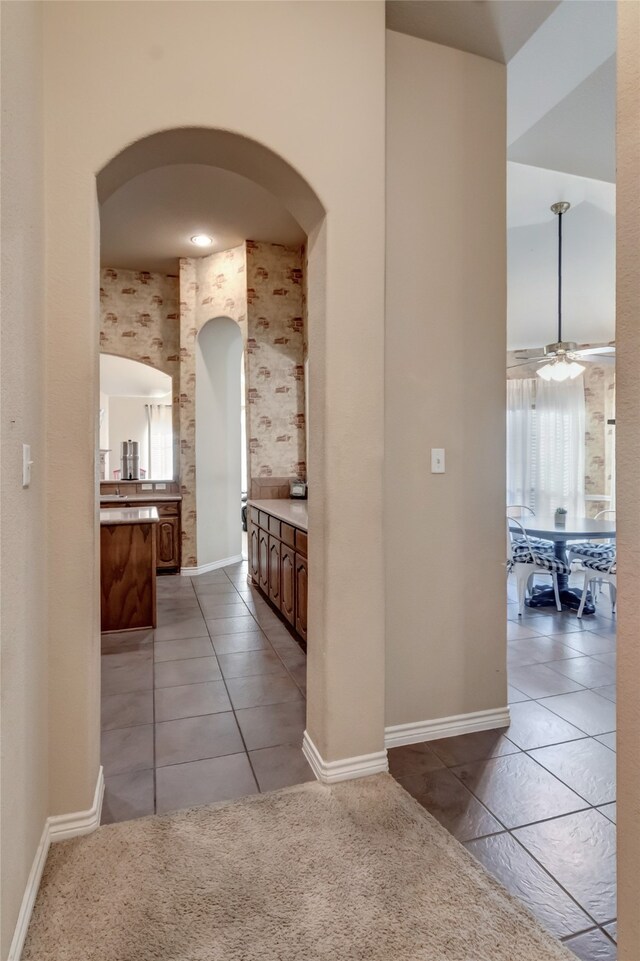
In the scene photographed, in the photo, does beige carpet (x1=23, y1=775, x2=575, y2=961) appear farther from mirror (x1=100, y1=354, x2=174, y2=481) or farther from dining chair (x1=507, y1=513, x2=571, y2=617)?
mirror (x1=100, y1=354, x2=174, y2=481)

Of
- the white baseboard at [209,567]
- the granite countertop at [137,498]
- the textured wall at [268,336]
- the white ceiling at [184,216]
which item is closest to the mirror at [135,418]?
the granite countertop at [137,498]

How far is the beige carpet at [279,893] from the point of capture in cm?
138

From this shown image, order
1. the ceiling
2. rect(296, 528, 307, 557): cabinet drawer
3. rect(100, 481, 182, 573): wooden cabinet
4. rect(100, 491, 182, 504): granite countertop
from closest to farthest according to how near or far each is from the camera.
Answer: the ceiling → rect(296, 528, 307, 557): cabinet drawer → rect(100, 491, 182, 504): granite countertop → rect(100, 481, 182, 573): wooden cabinet

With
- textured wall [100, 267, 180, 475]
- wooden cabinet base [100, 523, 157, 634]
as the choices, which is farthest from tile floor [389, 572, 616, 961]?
textured wall [100, 267, 180, 475]

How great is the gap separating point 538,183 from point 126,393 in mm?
7278

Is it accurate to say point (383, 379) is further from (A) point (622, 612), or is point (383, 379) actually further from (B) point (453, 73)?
(B) point (453, 73)

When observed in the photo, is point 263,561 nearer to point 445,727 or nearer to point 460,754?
point 445,727

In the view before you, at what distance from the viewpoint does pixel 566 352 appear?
177 inches

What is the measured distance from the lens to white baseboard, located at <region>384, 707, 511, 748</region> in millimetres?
2383

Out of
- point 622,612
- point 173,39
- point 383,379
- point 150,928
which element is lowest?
point 150,928

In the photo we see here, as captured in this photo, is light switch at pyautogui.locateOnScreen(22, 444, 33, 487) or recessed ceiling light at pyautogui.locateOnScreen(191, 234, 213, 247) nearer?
light switch at pyautogui.locateOnScreen(22, 444, 33, 487)

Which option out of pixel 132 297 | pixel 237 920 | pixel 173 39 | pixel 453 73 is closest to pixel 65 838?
pixel 237 920

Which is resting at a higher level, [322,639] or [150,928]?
[322,639]

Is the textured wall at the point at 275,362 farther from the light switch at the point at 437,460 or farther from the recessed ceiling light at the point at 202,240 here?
the light switch at the point at 437,460
